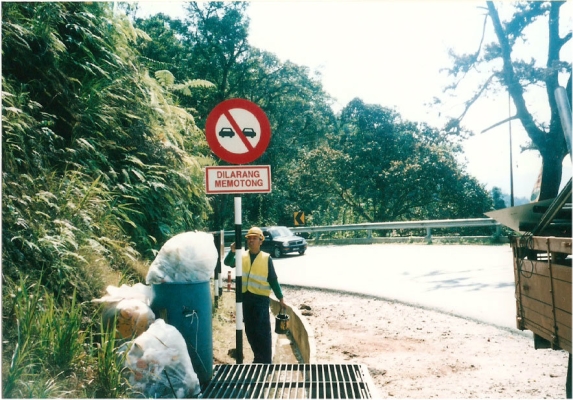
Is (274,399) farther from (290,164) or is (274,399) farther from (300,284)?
(290,164)

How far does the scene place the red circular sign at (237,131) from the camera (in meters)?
5.33

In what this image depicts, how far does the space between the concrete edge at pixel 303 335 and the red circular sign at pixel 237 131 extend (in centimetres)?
242

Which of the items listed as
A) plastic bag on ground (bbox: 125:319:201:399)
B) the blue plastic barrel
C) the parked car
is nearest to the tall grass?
plastic bag on ground (bbox: 125:319:201:399)

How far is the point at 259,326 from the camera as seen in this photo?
18.7 ft

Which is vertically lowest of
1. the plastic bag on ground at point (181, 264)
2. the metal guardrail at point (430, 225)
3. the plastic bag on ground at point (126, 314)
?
the plastic bag on ground at point (126, 314)

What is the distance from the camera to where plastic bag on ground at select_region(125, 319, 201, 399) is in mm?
3582

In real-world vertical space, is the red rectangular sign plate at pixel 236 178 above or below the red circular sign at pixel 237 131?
below

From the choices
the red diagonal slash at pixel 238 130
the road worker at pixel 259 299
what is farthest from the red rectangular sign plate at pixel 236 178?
the road worker at pixel 259 299

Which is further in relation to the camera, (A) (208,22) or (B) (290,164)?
(B) (290,164)

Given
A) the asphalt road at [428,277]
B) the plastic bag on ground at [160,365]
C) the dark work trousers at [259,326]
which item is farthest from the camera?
the asphalt road at [428,277]

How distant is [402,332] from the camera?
23.6 ft

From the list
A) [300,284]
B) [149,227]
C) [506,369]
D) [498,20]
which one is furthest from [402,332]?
[498,20]

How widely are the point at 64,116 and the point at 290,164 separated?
3415cm

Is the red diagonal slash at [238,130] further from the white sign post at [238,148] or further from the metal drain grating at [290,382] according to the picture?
the metal drain grating at [290,382]
